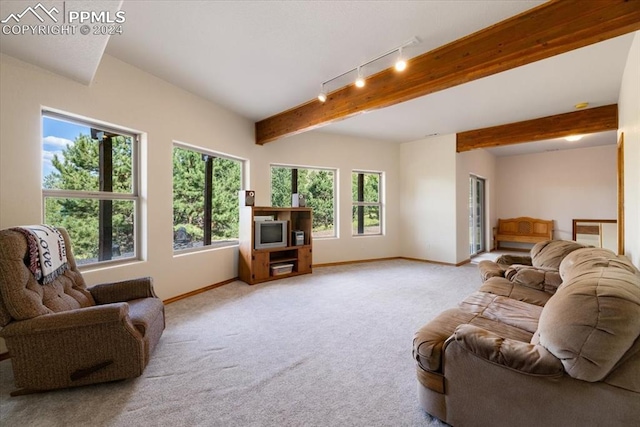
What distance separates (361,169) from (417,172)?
131cm

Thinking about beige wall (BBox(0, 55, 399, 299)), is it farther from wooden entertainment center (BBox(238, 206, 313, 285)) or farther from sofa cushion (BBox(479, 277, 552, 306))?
sofa cushion (BBox(479, 277, 552, 306))

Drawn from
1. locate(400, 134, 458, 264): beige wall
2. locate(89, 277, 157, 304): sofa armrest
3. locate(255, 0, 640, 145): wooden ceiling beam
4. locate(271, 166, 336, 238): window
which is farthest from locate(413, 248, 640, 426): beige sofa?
locate(400, 134, 458, 264): beige wall

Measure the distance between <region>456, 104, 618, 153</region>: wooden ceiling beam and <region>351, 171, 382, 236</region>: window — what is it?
1876mm

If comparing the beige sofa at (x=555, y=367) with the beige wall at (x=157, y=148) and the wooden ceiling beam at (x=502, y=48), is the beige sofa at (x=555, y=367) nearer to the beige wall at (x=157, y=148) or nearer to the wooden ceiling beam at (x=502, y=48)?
the wooden ceiling beam at (x=502, y=48)

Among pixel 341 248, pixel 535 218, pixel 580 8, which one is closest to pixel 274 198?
pixel 341 248

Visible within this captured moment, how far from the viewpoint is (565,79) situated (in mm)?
3285

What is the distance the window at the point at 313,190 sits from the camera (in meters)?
5.41

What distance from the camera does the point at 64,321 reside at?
1.76m

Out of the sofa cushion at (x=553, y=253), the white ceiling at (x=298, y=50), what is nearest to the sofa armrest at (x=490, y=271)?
the sofa cushion at (x=553, y=253)

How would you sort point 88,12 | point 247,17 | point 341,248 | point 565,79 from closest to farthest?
point 88,12, point 247,17, point 565,79, point 341,248

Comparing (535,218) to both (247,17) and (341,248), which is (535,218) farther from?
(247,17)

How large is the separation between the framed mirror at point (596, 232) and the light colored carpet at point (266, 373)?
189 inches

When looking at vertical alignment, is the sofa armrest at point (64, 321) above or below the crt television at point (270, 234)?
below

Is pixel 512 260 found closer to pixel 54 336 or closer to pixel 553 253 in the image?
pixel 553 253
